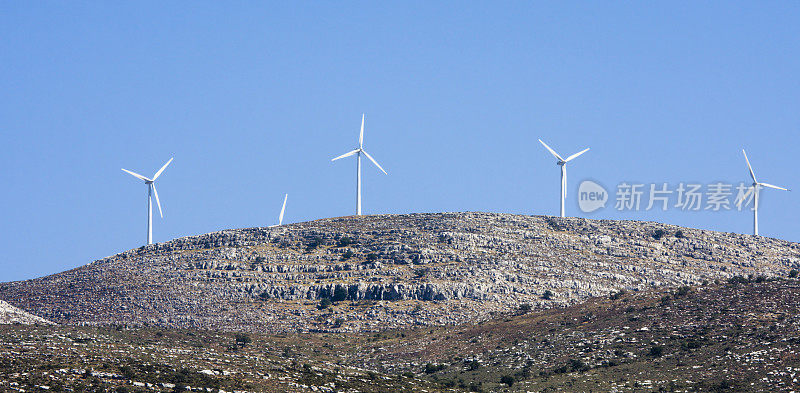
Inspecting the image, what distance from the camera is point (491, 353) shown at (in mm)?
106500

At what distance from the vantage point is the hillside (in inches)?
2943

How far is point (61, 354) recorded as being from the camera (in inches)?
3051

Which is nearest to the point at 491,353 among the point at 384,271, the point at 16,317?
the point at 384,271

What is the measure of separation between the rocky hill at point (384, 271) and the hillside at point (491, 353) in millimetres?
9057

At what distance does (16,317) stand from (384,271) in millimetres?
48043

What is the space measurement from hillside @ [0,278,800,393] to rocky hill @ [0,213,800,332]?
A: 9.06m

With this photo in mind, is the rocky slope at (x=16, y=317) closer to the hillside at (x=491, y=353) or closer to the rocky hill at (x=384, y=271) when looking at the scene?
the rocky hill at (x=384, y=271)

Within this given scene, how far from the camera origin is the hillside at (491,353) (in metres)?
74.8

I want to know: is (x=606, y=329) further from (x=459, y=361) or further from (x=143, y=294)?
(x=143, y=294)

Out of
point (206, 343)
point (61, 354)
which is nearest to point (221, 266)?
point (206, 343)

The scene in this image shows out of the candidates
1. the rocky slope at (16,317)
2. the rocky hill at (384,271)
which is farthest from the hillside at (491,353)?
the rocky slope at (16,317)

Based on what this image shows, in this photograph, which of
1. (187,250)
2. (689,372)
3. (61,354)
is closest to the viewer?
(61,354)

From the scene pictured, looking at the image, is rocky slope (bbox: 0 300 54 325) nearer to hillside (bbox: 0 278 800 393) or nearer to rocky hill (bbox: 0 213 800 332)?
rocky hill (bbox: 0 213 800 332)

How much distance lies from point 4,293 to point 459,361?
76.2 meters
